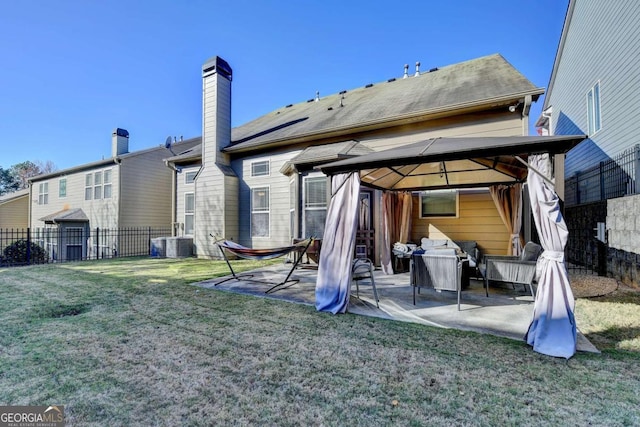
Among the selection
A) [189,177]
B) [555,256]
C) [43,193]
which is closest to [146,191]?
[189,177]

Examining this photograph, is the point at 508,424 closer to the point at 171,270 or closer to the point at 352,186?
the point at 352,186

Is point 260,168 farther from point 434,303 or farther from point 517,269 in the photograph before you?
point 517,269

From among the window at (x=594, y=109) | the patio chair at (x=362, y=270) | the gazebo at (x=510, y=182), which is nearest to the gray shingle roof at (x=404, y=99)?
the gazebo at (x=510, y=182)

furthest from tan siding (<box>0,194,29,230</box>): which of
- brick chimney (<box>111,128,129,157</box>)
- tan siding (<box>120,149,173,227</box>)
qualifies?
tan siding (<box>120,149,173,227</box>)

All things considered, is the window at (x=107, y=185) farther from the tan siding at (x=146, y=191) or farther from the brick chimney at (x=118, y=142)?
the brick chimney at (x=118, y=142)

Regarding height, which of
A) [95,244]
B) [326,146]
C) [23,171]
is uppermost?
[23,171]

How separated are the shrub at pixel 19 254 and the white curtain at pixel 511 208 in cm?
1311

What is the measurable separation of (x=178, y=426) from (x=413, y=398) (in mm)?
1547

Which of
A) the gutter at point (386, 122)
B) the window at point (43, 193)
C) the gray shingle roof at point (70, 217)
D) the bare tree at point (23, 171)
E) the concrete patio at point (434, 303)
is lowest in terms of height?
the concrete patio at point (434, 303)

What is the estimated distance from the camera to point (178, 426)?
5.69ft

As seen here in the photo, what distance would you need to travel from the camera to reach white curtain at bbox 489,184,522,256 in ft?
20.1

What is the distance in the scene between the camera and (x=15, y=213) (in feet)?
60.1

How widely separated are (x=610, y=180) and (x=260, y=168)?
9746 millimetres

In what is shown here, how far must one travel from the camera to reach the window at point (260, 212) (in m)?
9.73
